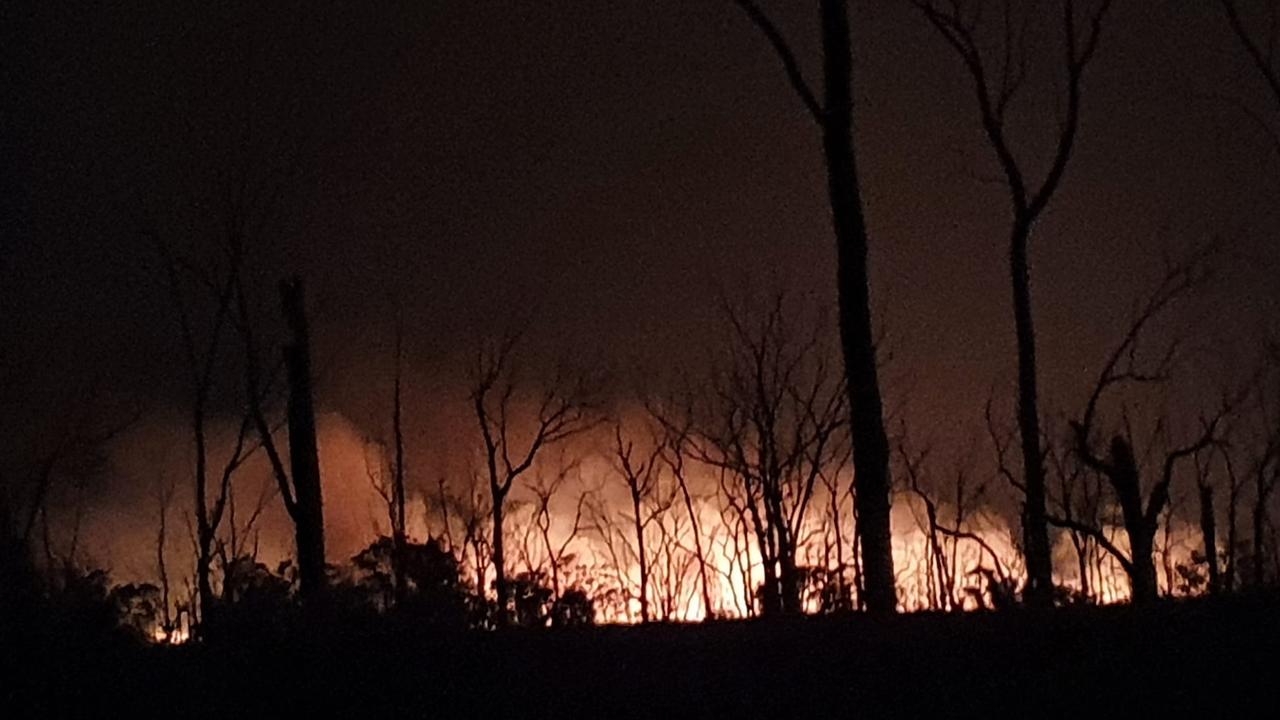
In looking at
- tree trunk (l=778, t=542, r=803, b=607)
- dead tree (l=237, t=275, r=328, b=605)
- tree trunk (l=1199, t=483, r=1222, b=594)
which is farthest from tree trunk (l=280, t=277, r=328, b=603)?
tree trunk (l=1199, t=483, r=1222, b=594)

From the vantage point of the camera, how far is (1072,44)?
20859 mm

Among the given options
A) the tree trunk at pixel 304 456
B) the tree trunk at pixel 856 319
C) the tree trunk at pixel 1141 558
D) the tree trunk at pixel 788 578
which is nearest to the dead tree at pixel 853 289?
the tree trunk at pixel 856 319

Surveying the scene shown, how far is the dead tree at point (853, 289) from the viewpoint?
51.1 ft

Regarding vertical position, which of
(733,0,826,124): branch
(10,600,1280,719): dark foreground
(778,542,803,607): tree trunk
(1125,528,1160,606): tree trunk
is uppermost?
(733,0,826,124): branch

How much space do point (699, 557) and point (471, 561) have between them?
23.9 ft

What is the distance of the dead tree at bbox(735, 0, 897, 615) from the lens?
15.6m

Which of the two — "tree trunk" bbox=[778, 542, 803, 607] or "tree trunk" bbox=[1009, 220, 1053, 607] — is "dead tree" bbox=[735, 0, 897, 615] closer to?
"tree trunk" bbox=[1009, 220, 1053, 607]

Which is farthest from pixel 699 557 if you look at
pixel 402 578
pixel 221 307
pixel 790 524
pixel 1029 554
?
pixel 402 578

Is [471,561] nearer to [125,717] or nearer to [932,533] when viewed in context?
[932,533]

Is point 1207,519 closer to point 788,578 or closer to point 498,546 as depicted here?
point 788,578

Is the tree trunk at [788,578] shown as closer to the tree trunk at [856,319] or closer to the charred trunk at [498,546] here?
the charred trunk at [498,546]

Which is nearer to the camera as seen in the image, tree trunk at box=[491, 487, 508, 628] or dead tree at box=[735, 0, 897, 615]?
dead tree at box=[735, 0, 897, 615]

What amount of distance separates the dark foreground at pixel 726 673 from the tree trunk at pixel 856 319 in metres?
5.09

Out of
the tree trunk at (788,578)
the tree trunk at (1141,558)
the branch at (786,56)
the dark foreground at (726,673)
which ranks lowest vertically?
the dark foreground at (726,673)
